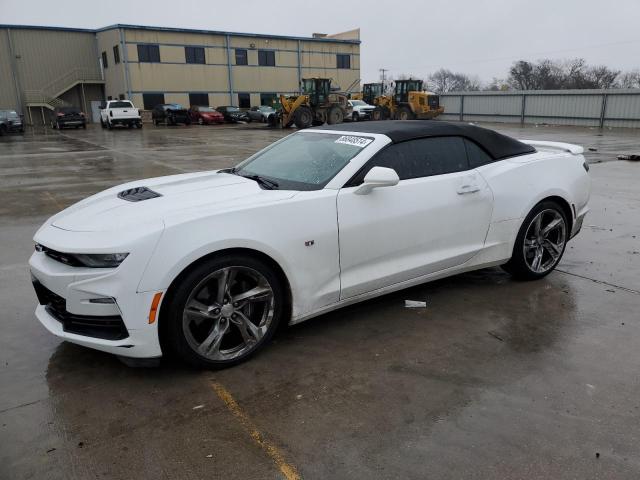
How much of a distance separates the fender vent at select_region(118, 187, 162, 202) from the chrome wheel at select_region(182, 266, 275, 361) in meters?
0.87

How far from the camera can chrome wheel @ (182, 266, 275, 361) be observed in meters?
3.19

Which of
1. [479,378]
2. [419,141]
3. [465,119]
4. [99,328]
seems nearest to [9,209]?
[99,328]

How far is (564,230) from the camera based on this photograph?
4.88 m

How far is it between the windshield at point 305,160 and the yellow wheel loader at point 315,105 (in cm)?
2758

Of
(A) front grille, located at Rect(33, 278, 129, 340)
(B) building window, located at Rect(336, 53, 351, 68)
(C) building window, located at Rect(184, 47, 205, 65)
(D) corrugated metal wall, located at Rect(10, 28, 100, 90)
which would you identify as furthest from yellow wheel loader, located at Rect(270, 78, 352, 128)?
(A) front grille, located at Rect(33, 278, 129, 340)

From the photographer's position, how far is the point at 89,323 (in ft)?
10.0

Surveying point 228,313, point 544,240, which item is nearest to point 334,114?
point 544,240

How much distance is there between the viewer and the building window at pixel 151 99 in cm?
4266

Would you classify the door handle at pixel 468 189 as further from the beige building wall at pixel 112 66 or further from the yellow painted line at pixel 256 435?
the beige building wall at pixel 112 66

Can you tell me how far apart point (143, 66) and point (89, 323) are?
143ft

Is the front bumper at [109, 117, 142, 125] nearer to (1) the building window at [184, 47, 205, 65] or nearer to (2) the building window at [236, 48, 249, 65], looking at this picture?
(1) the building window at [184, 47, 205, 65]

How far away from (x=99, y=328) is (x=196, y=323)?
0.55 m

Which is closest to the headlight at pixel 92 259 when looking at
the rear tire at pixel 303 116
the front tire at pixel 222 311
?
the front tire at pixel 222 311

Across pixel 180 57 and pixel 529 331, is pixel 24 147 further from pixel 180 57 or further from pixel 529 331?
pixel 180 57
